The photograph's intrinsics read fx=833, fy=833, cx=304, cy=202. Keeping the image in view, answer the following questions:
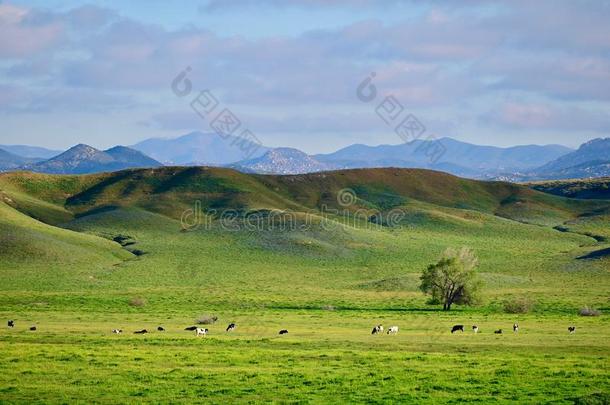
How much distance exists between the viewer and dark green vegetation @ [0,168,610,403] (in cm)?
3123

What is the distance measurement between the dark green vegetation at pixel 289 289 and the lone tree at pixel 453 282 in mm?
1745

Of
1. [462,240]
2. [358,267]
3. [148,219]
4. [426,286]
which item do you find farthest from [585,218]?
[426,286]

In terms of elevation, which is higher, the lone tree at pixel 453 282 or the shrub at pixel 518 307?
the lone tree at pixel 453 282

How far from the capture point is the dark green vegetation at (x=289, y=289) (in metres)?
31.2

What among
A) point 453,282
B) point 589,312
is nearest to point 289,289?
point 453,282

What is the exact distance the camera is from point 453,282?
7094cm

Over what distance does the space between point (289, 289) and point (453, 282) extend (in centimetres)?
2323

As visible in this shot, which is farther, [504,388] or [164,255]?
[164,255]

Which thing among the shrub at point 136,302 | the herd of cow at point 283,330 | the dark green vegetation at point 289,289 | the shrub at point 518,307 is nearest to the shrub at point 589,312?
the dark green vegetation at point 289,289

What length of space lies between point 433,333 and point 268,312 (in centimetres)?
1831

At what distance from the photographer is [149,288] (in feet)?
288

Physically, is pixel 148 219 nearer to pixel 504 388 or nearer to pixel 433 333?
pixel 433 333

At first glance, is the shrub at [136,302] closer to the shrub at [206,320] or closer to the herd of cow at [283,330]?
the shrub at [206,320]

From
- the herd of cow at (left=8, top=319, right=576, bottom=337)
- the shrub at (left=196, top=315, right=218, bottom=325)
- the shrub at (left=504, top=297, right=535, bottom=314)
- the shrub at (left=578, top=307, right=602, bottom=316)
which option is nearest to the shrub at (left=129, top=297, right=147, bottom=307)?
the shrub at (left=196, top=315, right=218, bottom=325)
